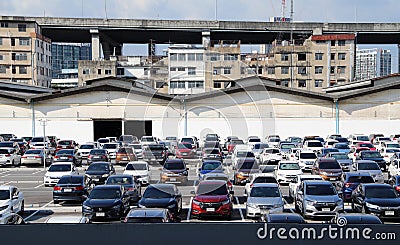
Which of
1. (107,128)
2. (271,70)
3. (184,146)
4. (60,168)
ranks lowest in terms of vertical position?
(60,168)

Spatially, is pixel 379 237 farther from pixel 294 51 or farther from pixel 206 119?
pixel 294 51

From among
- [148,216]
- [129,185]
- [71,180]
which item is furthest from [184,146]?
[148,216]

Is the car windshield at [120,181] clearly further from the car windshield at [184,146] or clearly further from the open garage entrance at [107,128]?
the open garage entrance at [107,128]

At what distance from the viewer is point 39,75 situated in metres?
91.6

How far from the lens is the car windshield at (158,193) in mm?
20000

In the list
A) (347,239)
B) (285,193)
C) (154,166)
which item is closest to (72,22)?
(154,166)

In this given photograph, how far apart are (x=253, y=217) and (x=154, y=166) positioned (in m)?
16.5

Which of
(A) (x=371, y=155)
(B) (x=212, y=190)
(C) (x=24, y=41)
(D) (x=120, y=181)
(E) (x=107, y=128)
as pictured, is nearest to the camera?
(B) (x=212, y=190)

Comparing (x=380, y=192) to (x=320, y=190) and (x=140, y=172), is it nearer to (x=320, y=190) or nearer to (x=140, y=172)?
(x=320, y=190)

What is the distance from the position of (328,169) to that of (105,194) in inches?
507

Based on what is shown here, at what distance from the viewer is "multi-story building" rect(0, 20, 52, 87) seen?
8450cm

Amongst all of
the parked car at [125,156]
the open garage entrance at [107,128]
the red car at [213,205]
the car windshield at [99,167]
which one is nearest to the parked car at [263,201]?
the red car at [213,205]

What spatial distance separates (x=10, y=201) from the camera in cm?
1977

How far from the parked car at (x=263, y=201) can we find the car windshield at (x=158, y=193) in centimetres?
298
